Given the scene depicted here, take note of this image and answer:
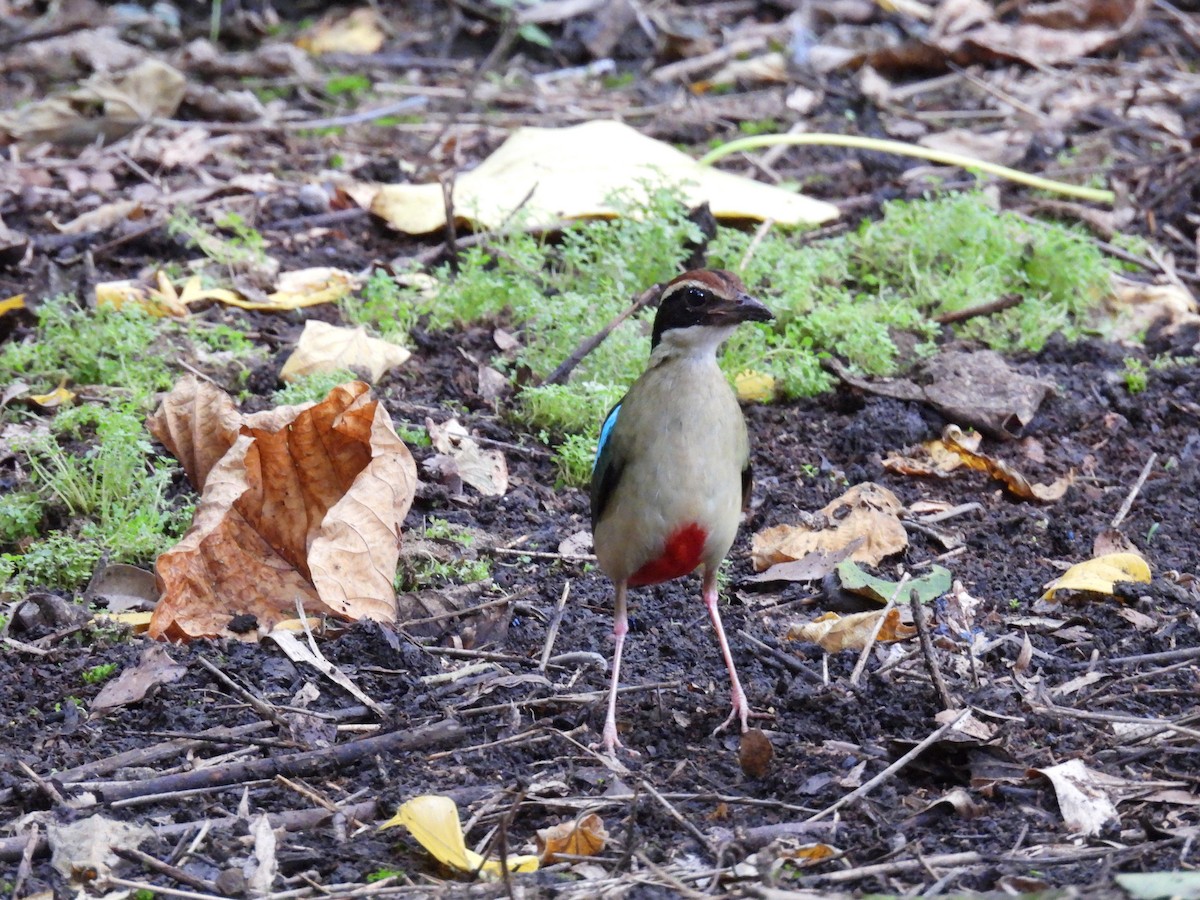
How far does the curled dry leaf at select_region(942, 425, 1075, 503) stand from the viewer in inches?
234

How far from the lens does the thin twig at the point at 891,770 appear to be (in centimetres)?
384

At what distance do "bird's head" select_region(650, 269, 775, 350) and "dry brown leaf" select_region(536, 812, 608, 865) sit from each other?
1.59 metres

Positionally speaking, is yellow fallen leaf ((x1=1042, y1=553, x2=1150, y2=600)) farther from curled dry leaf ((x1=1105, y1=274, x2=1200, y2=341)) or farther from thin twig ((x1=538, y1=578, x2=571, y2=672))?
curled dry leaf ((x1=1105, y1=274, x2=1200, y2=341))

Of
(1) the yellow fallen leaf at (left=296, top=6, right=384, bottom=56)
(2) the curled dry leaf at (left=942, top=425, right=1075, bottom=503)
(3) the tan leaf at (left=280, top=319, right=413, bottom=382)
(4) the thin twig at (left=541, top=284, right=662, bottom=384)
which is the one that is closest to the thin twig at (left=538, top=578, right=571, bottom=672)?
(4) the thin twig at (left=541, top=284, right=662, bottom=384)

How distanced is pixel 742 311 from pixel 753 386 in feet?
6.69

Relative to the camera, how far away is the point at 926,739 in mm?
4070

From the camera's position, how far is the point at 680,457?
4.49m

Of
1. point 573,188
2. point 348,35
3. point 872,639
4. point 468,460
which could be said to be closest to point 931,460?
point 872,639

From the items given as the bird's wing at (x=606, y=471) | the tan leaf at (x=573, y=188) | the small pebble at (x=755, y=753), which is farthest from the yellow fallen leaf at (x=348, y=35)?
the small pebble at (x=755, y=753)

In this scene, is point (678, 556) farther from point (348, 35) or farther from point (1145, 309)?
point (348, 35)

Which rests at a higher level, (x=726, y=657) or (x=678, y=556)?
(x=678, y=556)

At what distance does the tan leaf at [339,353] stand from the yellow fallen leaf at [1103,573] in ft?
9.82

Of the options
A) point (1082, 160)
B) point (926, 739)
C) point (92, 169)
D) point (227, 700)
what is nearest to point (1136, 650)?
point (926, 739)

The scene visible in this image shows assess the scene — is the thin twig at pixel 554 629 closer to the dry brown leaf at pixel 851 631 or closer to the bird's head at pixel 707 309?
Result: the dry brown leaf at pixel 851 631
